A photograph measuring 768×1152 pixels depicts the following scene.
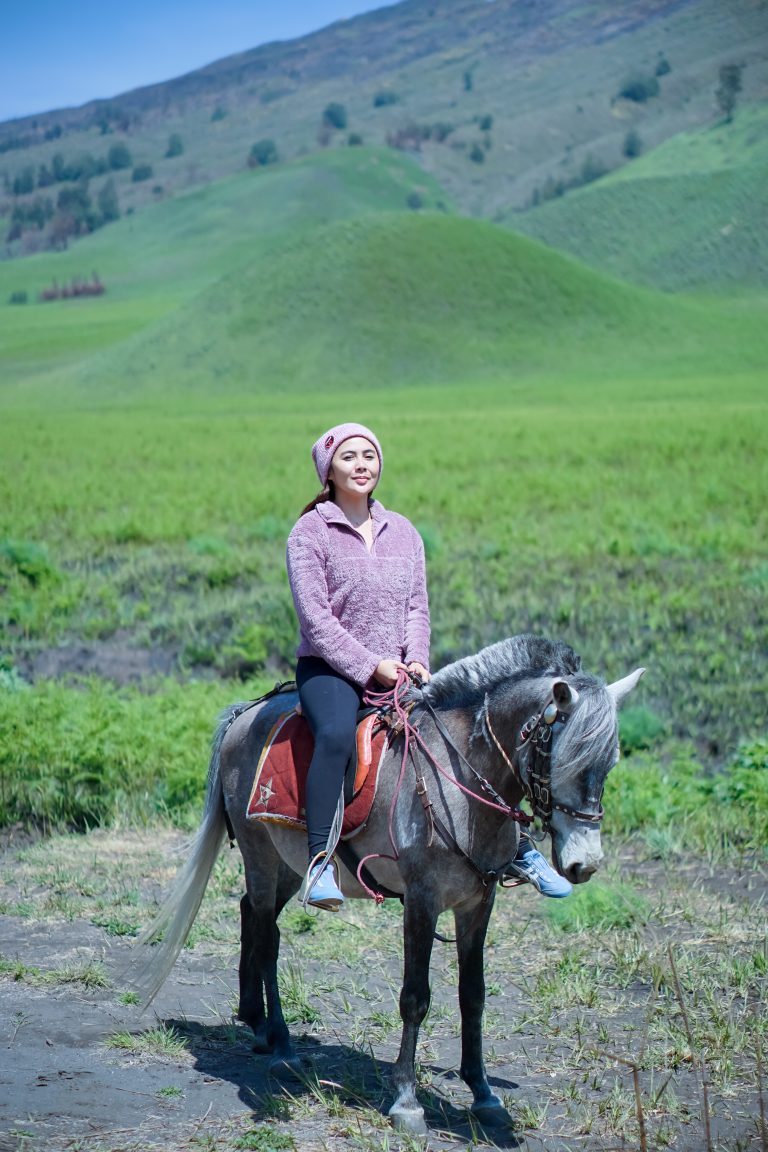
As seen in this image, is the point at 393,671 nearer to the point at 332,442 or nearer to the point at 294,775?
the point at 294,775

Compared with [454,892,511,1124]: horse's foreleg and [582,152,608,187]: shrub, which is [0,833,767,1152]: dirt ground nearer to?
[454,892,511,1124]: horse's foreleg

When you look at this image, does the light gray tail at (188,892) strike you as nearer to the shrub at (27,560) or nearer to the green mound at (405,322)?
the shrub at (27,560)

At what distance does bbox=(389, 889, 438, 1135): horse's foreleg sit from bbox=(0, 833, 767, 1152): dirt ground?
0.38 feet

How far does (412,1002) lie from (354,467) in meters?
2.20

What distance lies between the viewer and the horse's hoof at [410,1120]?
505 cm

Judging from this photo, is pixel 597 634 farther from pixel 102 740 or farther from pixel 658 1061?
pixel 658 1061

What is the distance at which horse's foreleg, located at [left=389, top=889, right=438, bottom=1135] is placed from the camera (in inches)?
200

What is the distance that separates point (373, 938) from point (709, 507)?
62.9 feet

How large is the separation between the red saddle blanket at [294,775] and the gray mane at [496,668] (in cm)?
34

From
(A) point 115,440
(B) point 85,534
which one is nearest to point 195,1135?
(B) point 85,534

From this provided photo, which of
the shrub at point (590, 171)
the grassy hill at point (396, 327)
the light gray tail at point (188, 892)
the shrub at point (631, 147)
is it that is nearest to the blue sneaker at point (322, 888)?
the light gray tail at point (188, 892)

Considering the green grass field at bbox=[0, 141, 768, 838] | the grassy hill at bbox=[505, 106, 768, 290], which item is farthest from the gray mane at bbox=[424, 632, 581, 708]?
the grassy hill at bbox=[505, 106, 768, 290]

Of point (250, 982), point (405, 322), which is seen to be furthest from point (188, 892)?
point (405, 322)

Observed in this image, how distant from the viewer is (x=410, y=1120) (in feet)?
16.6
